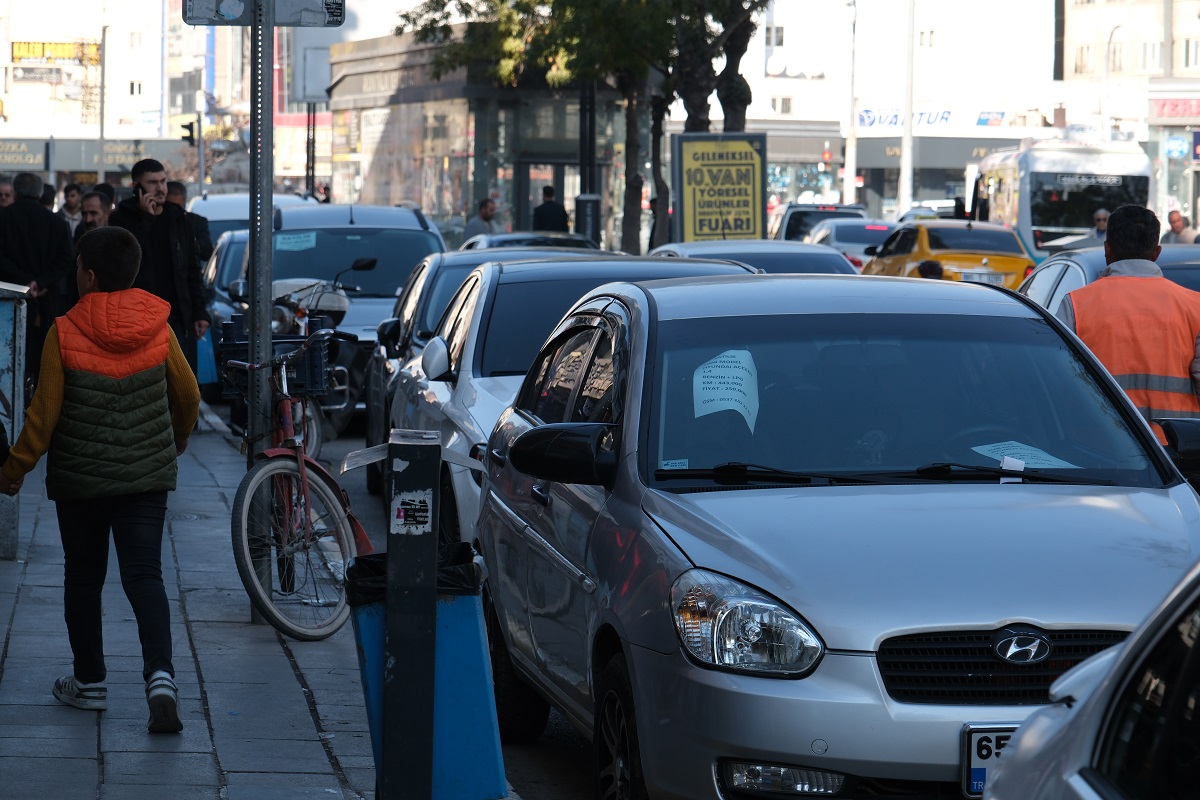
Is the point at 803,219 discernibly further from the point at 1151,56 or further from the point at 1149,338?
the point at 1151,56

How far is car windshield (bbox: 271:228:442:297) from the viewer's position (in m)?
16.3

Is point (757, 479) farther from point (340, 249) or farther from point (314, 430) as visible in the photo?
point (340, 249)

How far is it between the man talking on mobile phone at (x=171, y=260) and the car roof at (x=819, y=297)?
596 centimetres

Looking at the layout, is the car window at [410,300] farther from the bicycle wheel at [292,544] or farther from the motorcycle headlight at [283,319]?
the bicycle wheel at [292,544]

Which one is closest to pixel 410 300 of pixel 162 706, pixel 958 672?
pixel 162 706

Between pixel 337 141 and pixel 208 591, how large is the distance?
40.6m

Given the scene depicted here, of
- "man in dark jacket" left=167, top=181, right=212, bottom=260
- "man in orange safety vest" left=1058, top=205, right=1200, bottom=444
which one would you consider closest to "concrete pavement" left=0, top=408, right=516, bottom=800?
"man in orange safety vest" left=1058, top=205, right=1200, bottom=444

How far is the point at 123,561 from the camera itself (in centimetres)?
618

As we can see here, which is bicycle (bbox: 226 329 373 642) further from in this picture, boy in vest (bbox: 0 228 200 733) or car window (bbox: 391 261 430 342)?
car window (bbox: 391 261 430 342)

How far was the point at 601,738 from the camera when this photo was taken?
16.2 ft

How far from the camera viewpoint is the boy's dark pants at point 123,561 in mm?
6137

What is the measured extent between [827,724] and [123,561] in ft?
9.54

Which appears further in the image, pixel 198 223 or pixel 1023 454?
pixel 198 223

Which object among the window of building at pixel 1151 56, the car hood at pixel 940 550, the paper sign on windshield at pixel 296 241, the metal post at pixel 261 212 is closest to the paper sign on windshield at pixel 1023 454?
the car hood at pixel 940 550
